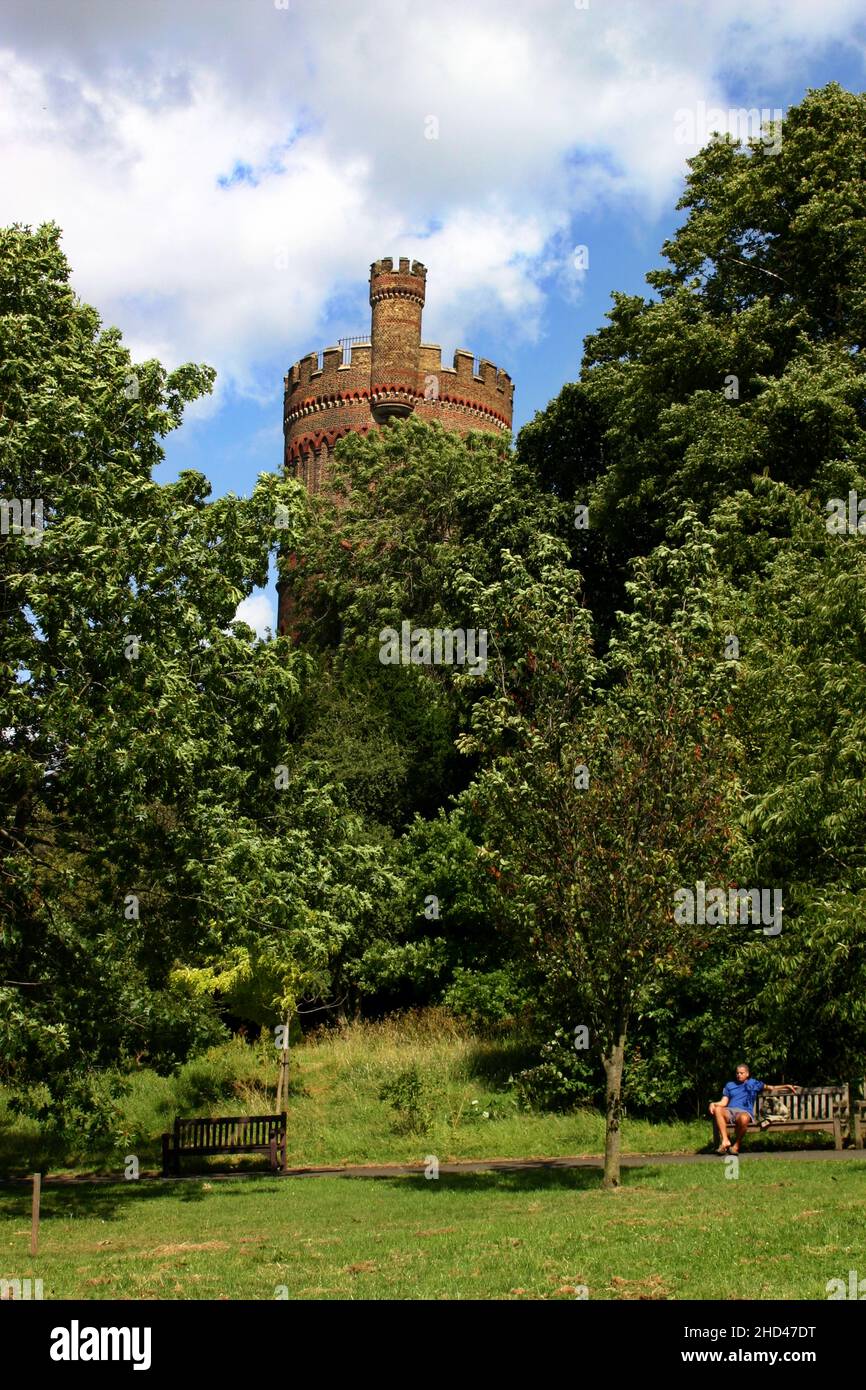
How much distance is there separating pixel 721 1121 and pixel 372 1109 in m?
7.94

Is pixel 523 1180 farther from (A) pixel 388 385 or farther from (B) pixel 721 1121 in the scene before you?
(A) pixel 388 385

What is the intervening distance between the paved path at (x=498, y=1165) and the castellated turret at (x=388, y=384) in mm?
40217

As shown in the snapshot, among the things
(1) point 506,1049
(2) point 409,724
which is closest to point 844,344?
(2) point 409,724

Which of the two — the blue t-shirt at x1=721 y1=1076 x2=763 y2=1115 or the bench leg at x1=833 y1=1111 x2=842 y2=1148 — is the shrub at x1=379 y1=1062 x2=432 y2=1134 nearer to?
the blue t-shirt at x1=721 y1=1076 x2=763 y2=1115

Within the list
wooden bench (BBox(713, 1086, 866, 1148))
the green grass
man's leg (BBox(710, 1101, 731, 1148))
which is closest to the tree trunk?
the green grass

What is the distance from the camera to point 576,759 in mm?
16312

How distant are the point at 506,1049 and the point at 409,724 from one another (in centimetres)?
1427

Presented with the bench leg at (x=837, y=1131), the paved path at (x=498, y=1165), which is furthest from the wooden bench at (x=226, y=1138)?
the bench leg at (x=837, y=1131)

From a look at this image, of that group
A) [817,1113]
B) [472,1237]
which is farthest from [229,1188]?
[817,1113]

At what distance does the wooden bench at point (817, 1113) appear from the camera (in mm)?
19047

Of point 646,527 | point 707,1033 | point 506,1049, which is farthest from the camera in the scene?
point 646,527

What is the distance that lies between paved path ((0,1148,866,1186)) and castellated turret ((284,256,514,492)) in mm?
40217
